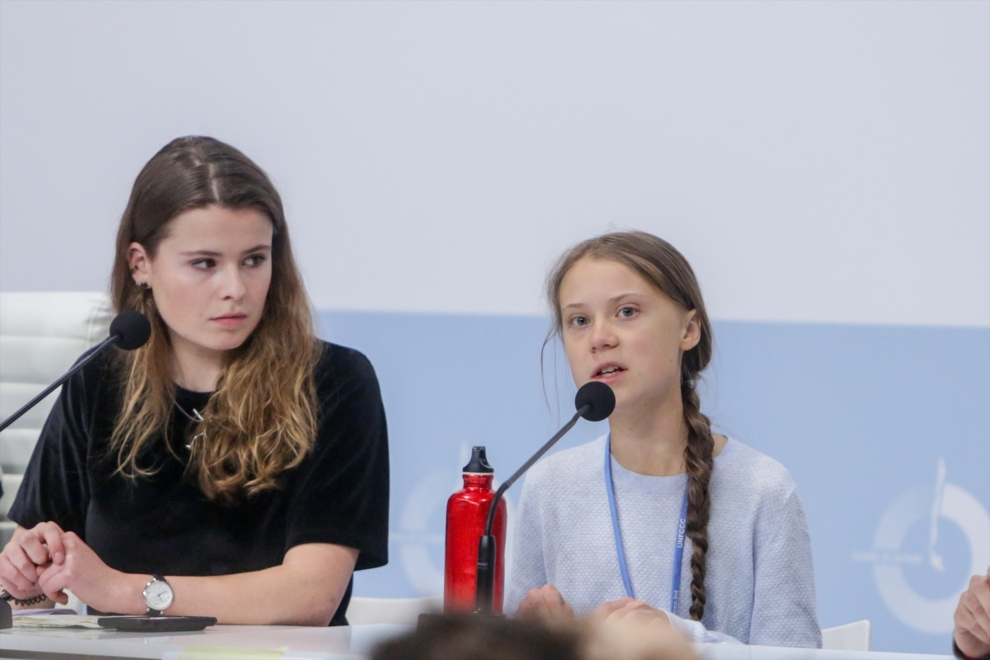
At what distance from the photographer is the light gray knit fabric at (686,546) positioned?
170cm

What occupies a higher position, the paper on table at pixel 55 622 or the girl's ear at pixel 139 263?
the girl's ear at pixel 139 263

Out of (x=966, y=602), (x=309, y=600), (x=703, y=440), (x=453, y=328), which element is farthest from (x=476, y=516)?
(x=453, y=328)

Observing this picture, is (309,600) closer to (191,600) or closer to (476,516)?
(191,600)

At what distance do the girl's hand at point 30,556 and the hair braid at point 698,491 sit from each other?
895 mm

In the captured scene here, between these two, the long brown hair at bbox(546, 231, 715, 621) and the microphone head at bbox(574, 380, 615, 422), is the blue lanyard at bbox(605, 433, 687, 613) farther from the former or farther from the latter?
the microphone head at bbox(574, 380, 615, 422)

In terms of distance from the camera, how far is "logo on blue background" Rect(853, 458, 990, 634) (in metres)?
2.22

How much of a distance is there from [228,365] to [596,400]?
725 mm

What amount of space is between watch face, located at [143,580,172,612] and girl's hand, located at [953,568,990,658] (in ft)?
3.39

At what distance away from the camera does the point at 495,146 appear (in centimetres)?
251

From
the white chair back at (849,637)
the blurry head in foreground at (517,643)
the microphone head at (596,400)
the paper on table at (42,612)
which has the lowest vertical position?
the white chair back at (849,637)

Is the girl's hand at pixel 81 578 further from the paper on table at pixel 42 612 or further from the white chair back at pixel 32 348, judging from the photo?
the white chair back at pixel 32 348

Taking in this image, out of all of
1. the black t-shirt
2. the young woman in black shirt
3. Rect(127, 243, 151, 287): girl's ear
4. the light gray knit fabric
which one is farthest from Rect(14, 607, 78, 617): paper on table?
the light gray knit fabric

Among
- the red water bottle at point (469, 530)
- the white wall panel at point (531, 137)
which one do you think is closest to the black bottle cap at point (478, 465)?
the red water bottle at point (469, 530)

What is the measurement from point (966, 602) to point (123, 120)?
2169mm
